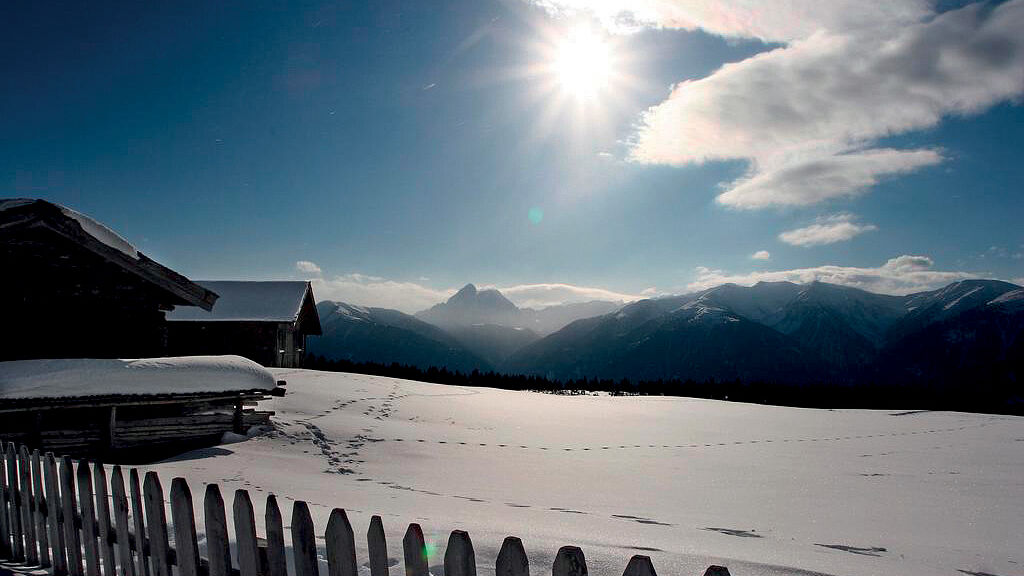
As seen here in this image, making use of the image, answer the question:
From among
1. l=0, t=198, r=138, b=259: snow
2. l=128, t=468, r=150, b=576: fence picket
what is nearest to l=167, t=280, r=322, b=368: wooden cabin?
l=0, t=198, r=138, b=259: snow

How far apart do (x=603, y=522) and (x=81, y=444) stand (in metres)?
8.98

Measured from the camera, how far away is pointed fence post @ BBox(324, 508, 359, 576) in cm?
249

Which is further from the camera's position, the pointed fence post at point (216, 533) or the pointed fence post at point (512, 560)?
the pointed fence post at point (216, 533)

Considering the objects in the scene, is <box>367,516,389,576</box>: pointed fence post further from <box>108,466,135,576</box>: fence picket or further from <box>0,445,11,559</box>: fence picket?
<box>0,445,11,559</box>: fence picket

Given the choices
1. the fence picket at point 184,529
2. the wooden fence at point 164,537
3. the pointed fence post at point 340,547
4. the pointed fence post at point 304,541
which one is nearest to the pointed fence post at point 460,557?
the wooden fence at point 164,537

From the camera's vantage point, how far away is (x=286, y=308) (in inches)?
1292

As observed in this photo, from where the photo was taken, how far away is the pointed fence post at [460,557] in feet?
7.25

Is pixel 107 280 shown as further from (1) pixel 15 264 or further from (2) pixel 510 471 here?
(2) pixel 510 471

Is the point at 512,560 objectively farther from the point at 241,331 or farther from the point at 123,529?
the point at 241,331

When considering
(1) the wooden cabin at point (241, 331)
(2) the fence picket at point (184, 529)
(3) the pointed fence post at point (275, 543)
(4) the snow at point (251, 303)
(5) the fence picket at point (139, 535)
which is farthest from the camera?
(4) the snow at point (251, 303)

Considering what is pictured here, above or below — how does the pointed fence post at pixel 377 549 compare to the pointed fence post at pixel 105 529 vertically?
above

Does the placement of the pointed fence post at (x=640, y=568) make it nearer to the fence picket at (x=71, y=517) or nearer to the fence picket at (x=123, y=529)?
the fence picket at (x=123, y=529)

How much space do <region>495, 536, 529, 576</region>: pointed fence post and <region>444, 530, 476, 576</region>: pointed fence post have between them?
154 millimetres

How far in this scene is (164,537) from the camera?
333cm
